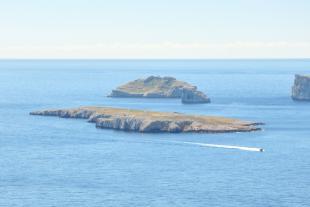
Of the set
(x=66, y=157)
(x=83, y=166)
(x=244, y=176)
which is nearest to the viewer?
(x=244, y=176)

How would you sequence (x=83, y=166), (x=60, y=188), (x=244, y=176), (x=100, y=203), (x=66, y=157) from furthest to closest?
(x=66, y=157) < (x=83, y=166) < (x=244, y=176) < (x=60, y=188) < (x=100, y=203)

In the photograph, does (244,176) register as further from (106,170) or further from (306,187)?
(106,170)

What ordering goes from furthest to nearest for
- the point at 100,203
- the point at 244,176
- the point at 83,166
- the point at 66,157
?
the point at 66,157
the point at 83,166
the point at 244,176
the point at 100,203

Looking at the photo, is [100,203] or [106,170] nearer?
[100,203]

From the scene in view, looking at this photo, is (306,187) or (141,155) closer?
(306,187)

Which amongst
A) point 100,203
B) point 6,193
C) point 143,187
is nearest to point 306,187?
point 143,187

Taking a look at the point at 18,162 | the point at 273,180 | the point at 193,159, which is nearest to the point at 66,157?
the point at 18,162

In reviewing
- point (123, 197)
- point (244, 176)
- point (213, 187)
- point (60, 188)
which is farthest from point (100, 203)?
point (244, 176)

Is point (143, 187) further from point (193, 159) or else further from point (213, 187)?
point (193, 159)

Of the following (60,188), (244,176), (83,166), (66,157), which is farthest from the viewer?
(66,157)
